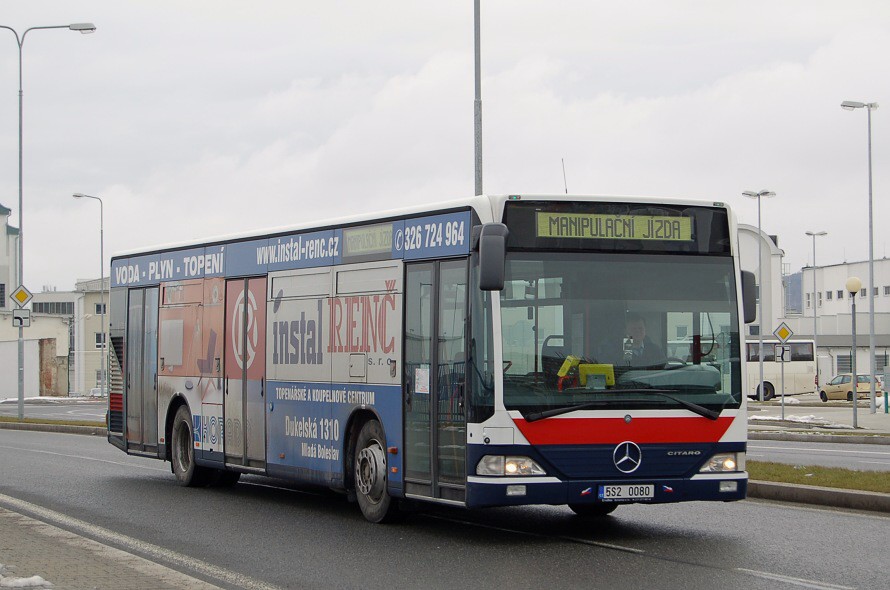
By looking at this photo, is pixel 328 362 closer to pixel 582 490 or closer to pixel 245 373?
pixel 245 373

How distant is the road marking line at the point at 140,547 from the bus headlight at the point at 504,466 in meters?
2.22

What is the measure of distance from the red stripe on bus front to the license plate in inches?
14.9

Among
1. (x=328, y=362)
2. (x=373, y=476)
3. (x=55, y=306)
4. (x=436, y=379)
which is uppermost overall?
(x=55, y=306)

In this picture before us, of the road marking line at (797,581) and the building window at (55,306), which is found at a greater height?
the building window at (55,306)

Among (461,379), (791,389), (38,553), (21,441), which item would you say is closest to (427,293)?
(461,379)

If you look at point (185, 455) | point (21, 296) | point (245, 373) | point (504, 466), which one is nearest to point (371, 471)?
point (504, 466)

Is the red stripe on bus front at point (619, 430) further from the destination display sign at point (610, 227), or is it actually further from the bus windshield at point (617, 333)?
the destination display sign at point (610, 227)

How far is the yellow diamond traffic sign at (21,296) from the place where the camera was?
131 ft

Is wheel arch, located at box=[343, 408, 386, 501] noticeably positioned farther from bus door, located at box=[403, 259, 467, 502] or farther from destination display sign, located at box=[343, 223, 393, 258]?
destination display sign, located at box=[343, 223, 393, 258]

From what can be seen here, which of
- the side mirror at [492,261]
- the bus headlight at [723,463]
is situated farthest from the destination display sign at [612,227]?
the bus headlight at [723,463]

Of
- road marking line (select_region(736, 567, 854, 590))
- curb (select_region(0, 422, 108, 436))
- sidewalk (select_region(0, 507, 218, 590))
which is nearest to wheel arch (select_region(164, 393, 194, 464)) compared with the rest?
sidewalk (select_region(0, 507, 218, 590))

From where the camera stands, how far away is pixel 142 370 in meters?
19.0

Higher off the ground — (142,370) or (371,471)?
(142,370)

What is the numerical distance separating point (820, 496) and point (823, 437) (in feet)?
51.1
